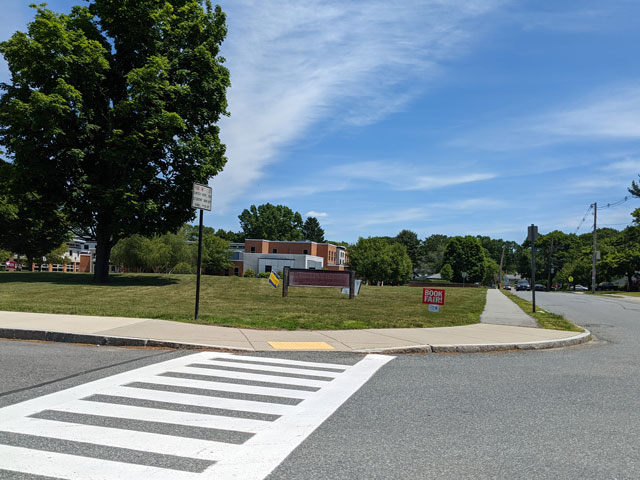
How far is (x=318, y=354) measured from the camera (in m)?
8.70

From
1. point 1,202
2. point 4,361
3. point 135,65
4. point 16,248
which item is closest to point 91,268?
point 16,248

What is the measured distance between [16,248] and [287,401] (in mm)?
56802

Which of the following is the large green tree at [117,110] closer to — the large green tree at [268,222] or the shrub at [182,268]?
the shrub at [182,268]

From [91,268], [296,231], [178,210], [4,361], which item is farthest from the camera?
[296,231]

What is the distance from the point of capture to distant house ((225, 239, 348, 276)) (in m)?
85.1

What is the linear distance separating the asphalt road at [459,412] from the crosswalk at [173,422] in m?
0.30

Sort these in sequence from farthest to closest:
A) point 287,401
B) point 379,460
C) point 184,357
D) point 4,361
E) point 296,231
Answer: point 296,231, point 184,357, point 4,361, point 287,401, point 379,460

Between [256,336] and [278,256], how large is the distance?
76.1 meters

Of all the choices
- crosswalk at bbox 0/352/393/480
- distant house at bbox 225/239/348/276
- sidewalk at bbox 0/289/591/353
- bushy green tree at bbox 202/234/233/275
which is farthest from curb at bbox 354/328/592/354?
bushy green tree at bbox 202/234/233/275

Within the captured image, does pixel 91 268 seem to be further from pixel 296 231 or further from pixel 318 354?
pixel 318 354

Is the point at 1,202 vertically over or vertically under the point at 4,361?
over

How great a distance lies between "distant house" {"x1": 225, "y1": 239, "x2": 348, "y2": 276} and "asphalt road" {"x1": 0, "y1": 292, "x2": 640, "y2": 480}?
74133mm

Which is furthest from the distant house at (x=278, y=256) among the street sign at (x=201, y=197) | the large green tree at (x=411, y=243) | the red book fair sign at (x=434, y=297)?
the street sign at (x=201, y=197)

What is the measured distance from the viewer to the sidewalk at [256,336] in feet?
29.7
